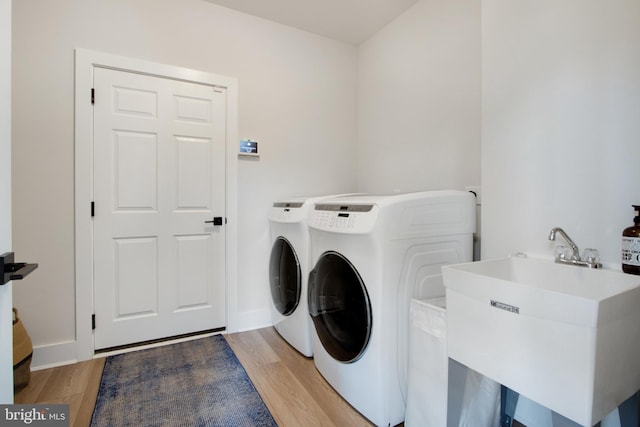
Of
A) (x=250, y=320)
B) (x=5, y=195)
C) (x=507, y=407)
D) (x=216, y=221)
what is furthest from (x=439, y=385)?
(x=216, y=221)

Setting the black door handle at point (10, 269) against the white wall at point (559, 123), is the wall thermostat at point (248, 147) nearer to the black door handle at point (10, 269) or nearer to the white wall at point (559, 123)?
the white wall at point (559, 123)

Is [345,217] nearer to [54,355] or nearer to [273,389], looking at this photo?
[273,389]

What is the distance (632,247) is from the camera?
106 centimetres

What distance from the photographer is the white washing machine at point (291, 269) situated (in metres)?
2.09

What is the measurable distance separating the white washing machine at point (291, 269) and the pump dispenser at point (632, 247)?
4.72 ft

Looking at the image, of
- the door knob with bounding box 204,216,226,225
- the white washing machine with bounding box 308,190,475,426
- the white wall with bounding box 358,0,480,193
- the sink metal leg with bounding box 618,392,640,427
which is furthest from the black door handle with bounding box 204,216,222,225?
the sink metal leg with bounding box 618,392,640,427

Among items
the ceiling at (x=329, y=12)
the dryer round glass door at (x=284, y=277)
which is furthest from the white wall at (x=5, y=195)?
the ceiling at (x=329, y=12)

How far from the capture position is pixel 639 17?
1.10 metres

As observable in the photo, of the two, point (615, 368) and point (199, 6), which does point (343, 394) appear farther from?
point (199, 6)

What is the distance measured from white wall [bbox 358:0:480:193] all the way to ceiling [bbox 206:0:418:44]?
116 mm

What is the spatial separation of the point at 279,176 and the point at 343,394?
1728 millimetres

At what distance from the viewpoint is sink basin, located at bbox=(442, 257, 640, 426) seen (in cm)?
81

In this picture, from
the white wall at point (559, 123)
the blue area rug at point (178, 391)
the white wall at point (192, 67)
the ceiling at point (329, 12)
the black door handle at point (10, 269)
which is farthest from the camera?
the ceiling at point (329, 12)

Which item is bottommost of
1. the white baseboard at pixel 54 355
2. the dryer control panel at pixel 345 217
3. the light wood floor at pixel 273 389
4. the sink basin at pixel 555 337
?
the light wood floor at pixel 273 389
